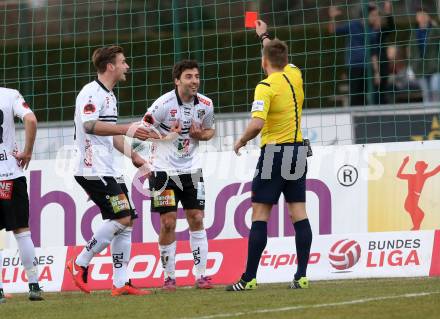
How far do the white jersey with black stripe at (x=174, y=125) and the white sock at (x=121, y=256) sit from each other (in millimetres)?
773

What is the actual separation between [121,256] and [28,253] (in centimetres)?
86

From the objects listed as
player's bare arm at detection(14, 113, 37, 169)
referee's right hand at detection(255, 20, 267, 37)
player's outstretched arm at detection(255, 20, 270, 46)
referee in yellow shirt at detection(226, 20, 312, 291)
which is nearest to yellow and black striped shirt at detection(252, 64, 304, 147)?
referee in yellow shirt at detection(226, 20, 312, 291)

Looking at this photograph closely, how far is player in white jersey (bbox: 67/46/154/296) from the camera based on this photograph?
33.5ft

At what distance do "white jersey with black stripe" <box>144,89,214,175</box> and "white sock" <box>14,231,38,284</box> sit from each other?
147cm

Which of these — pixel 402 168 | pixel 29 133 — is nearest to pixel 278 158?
pixel 29 133

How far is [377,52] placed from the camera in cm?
1375

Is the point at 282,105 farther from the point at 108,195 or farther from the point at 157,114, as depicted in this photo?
the point at 108,195

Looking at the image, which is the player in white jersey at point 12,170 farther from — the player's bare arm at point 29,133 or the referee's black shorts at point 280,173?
the referee's black shorts at point 280,173

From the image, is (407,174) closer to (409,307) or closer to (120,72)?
(120,72)

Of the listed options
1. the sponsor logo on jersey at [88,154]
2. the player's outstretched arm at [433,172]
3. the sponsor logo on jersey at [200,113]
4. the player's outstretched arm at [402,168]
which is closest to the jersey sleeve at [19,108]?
the sponsor logo on jersey at [88,154]

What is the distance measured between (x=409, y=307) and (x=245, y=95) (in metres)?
7.07

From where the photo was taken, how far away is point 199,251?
425 inches

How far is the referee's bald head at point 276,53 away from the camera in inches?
A: 381

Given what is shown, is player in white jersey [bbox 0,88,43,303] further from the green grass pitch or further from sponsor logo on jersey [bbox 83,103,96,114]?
the green grass pitch
